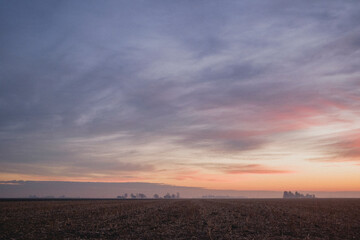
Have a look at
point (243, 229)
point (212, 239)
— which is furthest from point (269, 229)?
point (212, 239)

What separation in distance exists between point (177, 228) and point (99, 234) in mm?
6107

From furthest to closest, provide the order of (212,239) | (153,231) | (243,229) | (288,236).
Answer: (243,229) → (153,231) → (288,236) → (212,239)

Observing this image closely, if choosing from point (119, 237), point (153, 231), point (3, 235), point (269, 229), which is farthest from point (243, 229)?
point (3, 235)

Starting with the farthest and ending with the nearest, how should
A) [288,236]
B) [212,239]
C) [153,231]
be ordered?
[153,231]
[288,236]
[212,239]

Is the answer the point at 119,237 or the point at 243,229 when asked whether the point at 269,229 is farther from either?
the point at 119,237

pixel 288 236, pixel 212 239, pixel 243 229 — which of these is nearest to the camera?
pixel 212 239

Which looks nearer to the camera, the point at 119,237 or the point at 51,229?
the point at 119,237

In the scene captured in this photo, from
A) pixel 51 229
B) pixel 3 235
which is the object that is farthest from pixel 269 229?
pixel 3 235

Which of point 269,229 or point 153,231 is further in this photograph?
point 269,229

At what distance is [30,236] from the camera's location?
705 inches

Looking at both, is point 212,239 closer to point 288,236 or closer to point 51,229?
point 288,236

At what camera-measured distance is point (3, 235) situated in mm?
18219

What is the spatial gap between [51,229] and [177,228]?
31.2ft

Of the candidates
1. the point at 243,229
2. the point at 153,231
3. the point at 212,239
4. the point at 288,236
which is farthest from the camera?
the point at 243,229
